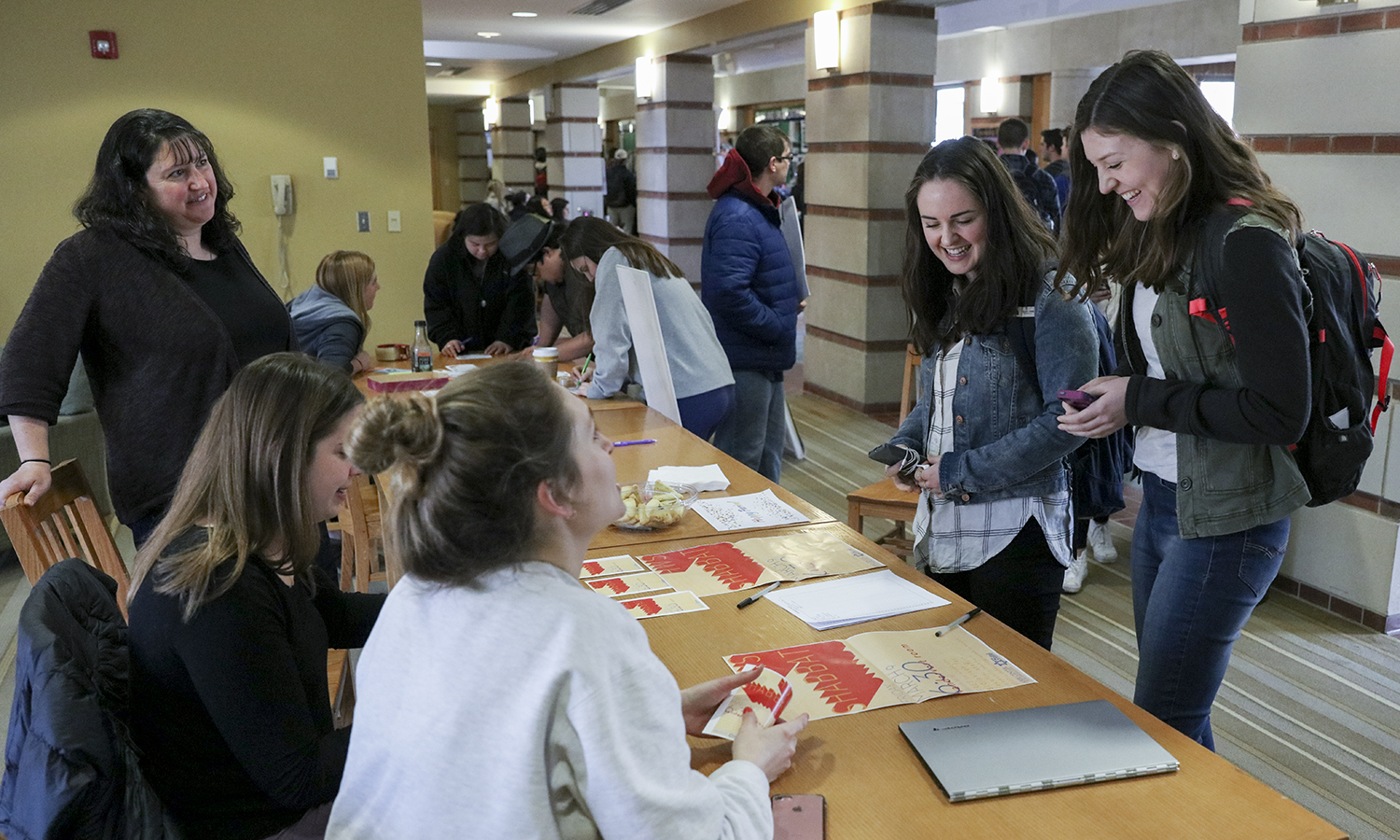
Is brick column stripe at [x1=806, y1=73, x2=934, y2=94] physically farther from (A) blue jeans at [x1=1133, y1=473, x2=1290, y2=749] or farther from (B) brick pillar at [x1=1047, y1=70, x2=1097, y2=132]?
(A) blue jeans at [x1=1133, y1=473, x2=1290, y2=749]

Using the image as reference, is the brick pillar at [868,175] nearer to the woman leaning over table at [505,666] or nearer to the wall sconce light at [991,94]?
the wall sconce light at [991,94]

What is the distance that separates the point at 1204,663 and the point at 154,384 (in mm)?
2103

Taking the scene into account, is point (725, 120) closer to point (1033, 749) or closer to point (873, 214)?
point (873, 214)

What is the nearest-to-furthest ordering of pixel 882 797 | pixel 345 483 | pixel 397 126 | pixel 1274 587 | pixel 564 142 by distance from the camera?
pixel 882 797
pixel 345 483
pixel 1274 587
pixel 397 126
pixel 564 142

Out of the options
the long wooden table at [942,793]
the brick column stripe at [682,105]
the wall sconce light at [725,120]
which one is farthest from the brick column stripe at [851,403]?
the wall sconce light at [725,120]

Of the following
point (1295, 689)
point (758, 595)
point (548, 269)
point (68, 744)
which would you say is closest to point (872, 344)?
point (548, 269)

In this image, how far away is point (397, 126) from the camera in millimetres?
6184

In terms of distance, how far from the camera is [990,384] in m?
1.92

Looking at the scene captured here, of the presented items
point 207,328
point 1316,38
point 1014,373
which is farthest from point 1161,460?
point 1316,38

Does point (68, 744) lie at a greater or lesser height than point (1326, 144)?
lesser

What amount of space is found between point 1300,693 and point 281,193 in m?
5.37

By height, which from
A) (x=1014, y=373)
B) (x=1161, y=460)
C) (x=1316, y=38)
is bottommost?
(x=1161, y=460)

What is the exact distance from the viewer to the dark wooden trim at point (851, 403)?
6.48 m

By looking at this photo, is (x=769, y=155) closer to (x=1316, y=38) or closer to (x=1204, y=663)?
(x=1316, y=38)
